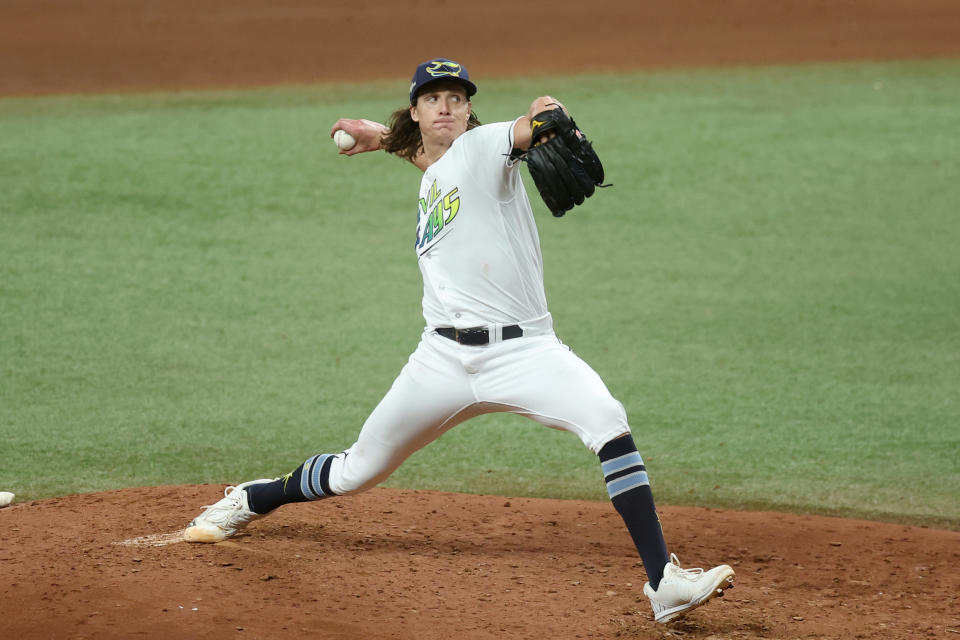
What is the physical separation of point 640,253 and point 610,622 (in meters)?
5.36

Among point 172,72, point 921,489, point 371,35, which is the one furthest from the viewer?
point 371,35

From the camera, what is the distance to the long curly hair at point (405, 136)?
166 inches

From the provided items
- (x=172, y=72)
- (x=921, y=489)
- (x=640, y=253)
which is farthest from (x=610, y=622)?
(x=172, y=72)

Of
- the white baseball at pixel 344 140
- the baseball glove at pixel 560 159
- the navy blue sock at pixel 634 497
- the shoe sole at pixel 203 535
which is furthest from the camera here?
the white baseball at pixel 344 140

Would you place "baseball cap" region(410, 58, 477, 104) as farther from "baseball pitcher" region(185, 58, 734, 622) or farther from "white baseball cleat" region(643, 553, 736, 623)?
"white baseball cleat" region(643, 553, 736, 623)

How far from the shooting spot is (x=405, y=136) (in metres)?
4.26

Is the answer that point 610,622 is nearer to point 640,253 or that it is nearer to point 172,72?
point 640,253

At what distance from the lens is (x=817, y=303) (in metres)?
7.82

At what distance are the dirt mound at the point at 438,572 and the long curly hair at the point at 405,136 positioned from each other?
154 cm

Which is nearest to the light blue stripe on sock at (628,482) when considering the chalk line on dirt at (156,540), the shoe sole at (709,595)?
the shoe sole at (709,595)

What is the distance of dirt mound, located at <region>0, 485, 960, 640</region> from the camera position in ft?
11.6

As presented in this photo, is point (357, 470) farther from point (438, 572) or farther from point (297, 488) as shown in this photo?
point (438, 572)

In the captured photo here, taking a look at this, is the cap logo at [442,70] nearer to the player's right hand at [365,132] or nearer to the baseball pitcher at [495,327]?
the baseball pitcher at [495,327]

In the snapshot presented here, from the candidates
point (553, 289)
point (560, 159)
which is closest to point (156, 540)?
point (560, 159)
